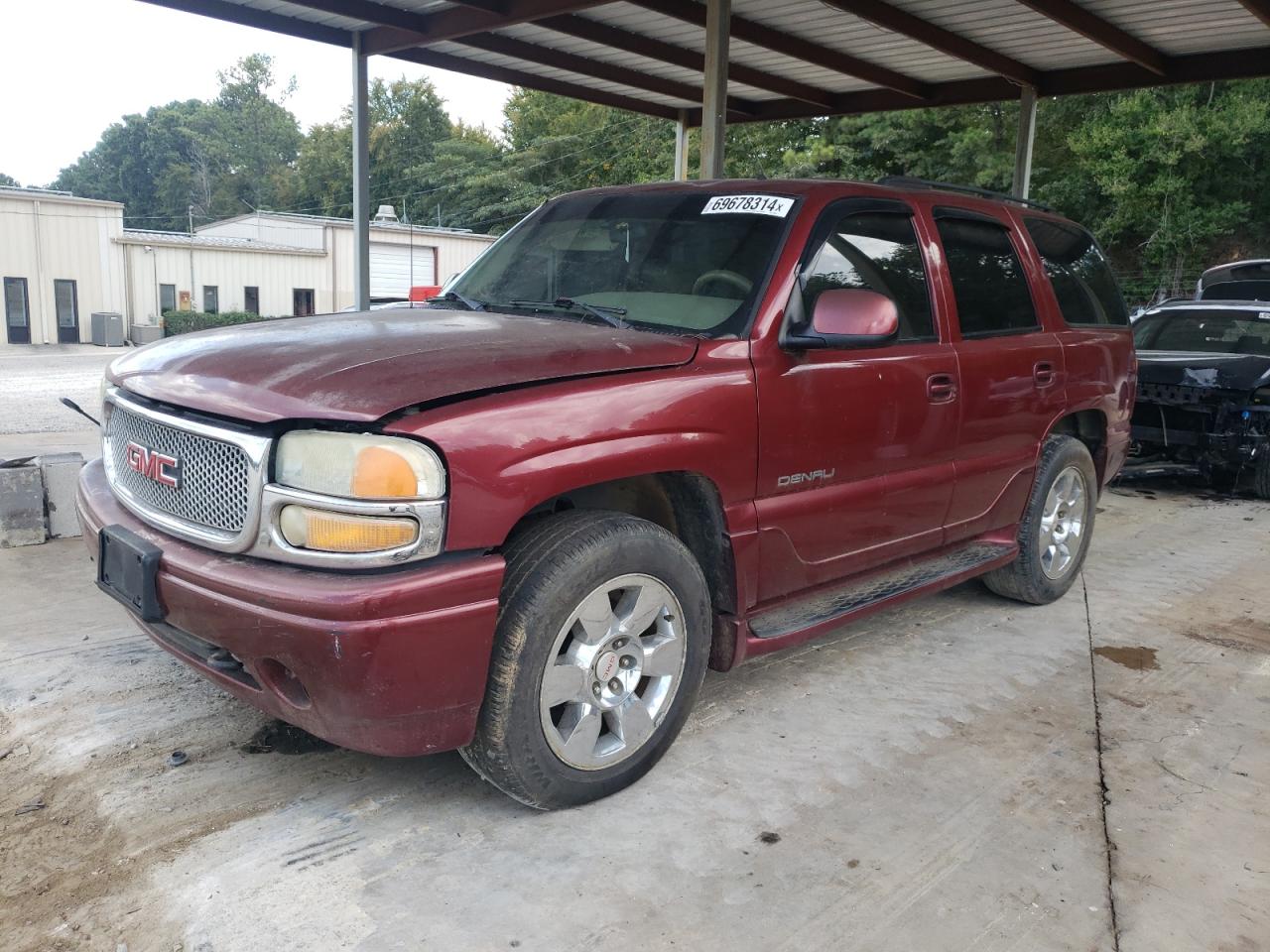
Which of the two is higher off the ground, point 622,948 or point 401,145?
point 401,145

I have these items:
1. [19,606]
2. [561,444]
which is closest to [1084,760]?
[561,444]

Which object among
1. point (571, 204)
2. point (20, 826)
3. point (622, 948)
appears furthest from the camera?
point (571, 204)

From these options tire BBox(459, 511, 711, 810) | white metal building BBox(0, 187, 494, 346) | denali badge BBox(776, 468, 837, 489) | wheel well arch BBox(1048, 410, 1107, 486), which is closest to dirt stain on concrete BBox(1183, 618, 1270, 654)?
wheel well arch BBox(1048, 410, 1107, 486)

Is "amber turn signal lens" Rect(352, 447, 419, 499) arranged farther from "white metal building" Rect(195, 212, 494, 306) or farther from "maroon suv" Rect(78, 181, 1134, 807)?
"white metal building" Rect(195, 212, 494, 306)

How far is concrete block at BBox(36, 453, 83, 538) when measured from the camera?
5492 millimetres

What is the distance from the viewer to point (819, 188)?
3.72 metres

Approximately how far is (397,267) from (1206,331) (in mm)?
31721

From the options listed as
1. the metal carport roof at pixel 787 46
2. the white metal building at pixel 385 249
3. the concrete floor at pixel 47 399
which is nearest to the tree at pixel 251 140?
the white metal building at pixel 385 249

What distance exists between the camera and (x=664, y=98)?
452 inches

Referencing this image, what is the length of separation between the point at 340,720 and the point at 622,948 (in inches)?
34.8

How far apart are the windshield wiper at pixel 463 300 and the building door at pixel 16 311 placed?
109ft

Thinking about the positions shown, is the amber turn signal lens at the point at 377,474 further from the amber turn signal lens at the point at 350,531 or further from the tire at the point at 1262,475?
the tire at the point at 1262,475

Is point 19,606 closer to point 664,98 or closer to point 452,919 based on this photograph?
point 452,919

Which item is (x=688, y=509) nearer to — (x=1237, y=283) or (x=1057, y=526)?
(x=1057, y=526)
